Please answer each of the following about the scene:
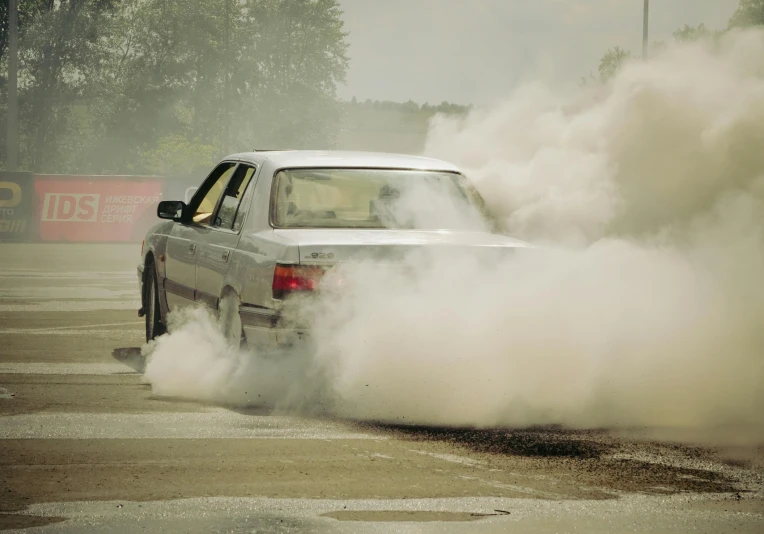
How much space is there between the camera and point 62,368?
31.9 ft

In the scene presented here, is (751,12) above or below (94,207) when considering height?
above

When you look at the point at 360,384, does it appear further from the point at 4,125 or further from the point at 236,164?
the point at 4,125

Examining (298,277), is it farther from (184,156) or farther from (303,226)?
(184,156)

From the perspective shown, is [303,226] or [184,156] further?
[184,156]

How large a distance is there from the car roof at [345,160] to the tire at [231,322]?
3.29 feet

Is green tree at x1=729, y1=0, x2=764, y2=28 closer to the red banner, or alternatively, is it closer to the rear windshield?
the red banner

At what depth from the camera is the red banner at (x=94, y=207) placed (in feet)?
105

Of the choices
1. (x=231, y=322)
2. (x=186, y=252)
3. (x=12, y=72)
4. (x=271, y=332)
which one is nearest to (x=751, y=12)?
(x=12, y=72)

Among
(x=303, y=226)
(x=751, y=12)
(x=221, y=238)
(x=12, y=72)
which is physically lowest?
(x=221, y=238)

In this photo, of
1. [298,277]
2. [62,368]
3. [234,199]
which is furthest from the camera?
[62,368]

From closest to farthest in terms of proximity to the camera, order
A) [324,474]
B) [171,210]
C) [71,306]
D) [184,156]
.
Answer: [324,474] < [171,210] < [71,306] < [184,156]

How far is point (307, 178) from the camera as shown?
8.59 m

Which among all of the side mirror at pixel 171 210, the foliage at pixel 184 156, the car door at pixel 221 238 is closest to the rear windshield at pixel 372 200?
the car door at pixel 221 238

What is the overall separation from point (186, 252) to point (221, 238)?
0.85 meters
